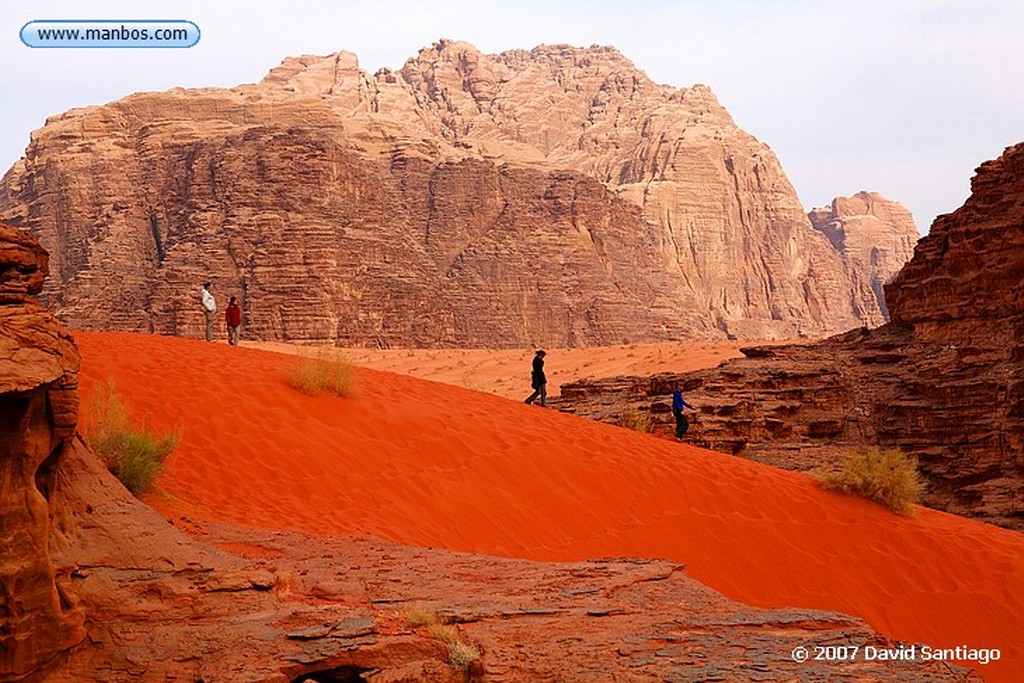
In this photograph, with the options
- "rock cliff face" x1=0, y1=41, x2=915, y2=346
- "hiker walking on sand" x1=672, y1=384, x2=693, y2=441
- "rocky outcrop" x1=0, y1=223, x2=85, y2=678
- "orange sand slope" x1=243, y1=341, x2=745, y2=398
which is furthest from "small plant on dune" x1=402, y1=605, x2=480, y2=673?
"rock cliff face" x1=0, y1=41, x2=915, y2=346

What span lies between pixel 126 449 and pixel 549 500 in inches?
184

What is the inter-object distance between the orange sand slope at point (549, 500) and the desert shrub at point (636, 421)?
3.90m

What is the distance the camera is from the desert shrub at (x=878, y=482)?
1166 centimetres

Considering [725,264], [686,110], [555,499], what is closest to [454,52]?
[686,110]

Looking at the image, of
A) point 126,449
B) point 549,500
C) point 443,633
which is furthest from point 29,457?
point 549,500

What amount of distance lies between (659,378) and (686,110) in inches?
4161

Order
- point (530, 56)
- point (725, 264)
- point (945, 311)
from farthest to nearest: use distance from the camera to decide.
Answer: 1. point (530, 56)
2. point (725, 264)
3. point (945, 311)

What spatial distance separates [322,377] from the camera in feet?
40.7

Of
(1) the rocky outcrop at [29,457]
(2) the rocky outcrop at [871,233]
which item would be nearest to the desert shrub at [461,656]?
(1) the rocky outcrop at [29,457]

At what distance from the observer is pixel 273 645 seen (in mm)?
4457

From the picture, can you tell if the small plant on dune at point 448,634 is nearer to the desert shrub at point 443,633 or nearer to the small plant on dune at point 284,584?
the desert shrub at point 443,633

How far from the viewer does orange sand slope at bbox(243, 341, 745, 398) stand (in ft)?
115

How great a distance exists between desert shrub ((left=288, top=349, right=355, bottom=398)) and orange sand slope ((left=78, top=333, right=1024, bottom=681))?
0.19 m

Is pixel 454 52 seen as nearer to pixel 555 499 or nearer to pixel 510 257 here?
pixel 510 257
